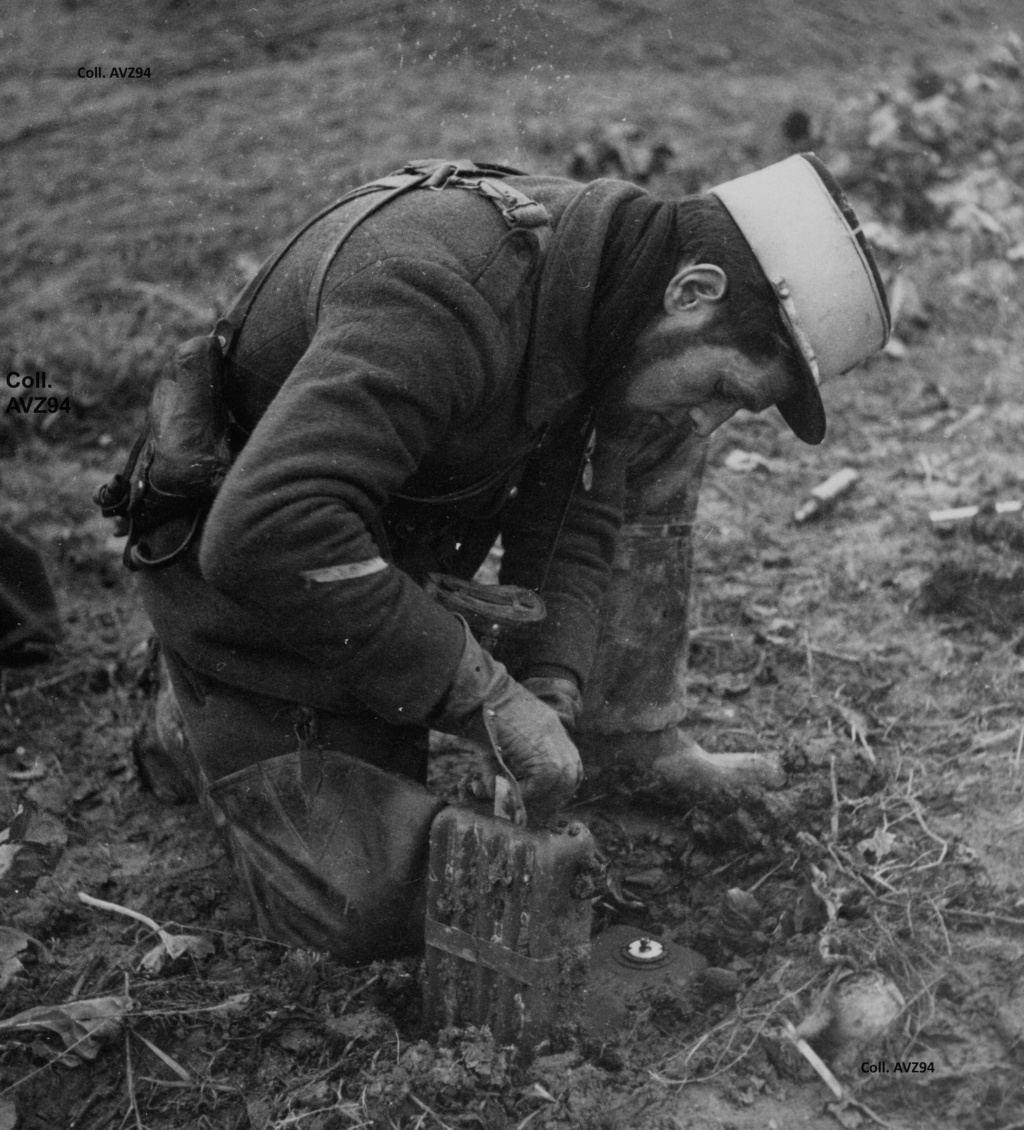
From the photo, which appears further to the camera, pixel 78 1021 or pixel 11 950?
pixel 11 950

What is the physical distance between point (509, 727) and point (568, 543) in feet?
2.23

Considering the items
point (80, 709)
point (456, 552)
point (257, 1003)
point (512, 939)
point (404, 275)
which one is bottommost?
point (80, 709)

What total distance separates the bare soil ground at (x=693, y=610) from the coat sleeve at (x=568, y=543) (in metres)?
0.51

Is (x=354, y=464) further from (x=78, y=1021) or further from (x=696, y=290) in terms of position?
(x=78, y=1021)

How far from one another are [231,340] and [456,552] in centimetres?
73

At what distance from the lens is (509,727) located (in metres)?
2.53

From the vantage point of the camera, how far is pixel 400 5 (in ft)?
25.9

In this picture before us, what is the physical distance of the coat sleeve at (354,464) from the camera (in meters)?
2.26

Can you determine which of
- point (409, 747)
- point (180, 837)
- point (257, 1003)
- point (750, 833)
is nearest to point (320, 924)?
point (257, 1003)

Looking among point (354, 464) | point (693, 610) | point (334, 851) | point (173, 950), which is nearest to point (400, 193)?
point (354, 464)

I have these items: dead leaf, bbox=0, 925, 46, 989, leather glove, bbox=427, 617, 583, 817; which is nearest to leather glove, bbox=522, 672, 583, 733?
leather glove, bbox=427, 617, 583, 817

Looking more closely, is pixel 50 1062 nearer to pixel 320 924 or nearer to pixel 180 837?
pixel 320 924

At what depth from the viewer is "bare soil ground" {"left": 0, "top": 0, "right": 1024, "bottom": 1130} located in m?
2.49

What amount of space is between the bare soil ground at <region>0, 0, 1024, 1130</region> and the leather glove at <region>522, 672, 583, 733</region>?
41 centimetres
